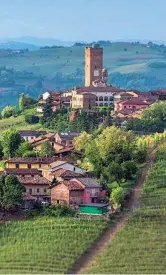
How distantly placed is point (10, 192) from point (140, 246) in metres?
6.42

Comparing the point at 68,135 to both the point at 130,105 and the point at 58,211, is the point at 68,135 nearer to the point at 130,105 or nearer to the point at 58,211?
the point at 130,105

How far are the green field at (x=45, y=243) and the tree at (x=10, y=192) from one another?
1.24 meters

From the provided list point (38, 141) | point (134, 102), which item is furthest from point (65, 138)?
point (134, 102)

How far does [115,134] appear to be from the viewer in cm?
5006

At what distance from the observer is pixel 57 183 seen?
45750 millimetres

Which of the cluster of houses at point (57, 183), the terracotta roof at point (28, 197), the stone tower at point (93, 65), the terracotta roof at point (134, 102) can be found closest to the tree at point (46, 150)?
the cluster of houses at point (57, 183)

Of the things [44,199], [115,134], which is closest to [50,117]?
[115,134]

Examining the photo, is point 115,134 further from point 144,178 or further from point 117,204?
point 117,204

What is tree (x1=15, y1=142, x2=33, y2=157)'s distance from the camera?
54.2 m

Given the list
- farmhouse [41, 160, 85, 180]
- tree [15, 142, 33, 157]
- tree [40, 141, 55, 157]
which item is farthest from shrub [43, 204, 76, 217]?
tree [15, 142, 33, 157]

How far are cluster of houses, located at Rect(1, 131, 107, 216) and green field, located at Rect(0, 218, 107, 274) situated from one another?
82.1 inches

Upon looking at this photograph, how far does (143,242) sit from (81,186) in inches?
230

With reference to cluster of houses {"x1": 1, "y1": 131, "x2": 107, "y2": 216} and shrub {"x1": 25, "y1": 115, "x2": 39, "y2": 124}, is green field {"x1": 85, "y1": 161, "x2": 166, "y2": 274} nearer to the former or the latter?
cluster of houses {"x1": 1, "y1": 131, "x2": 107, "y2": 216}

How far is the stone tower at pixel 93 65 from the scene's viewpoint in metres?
80.4
